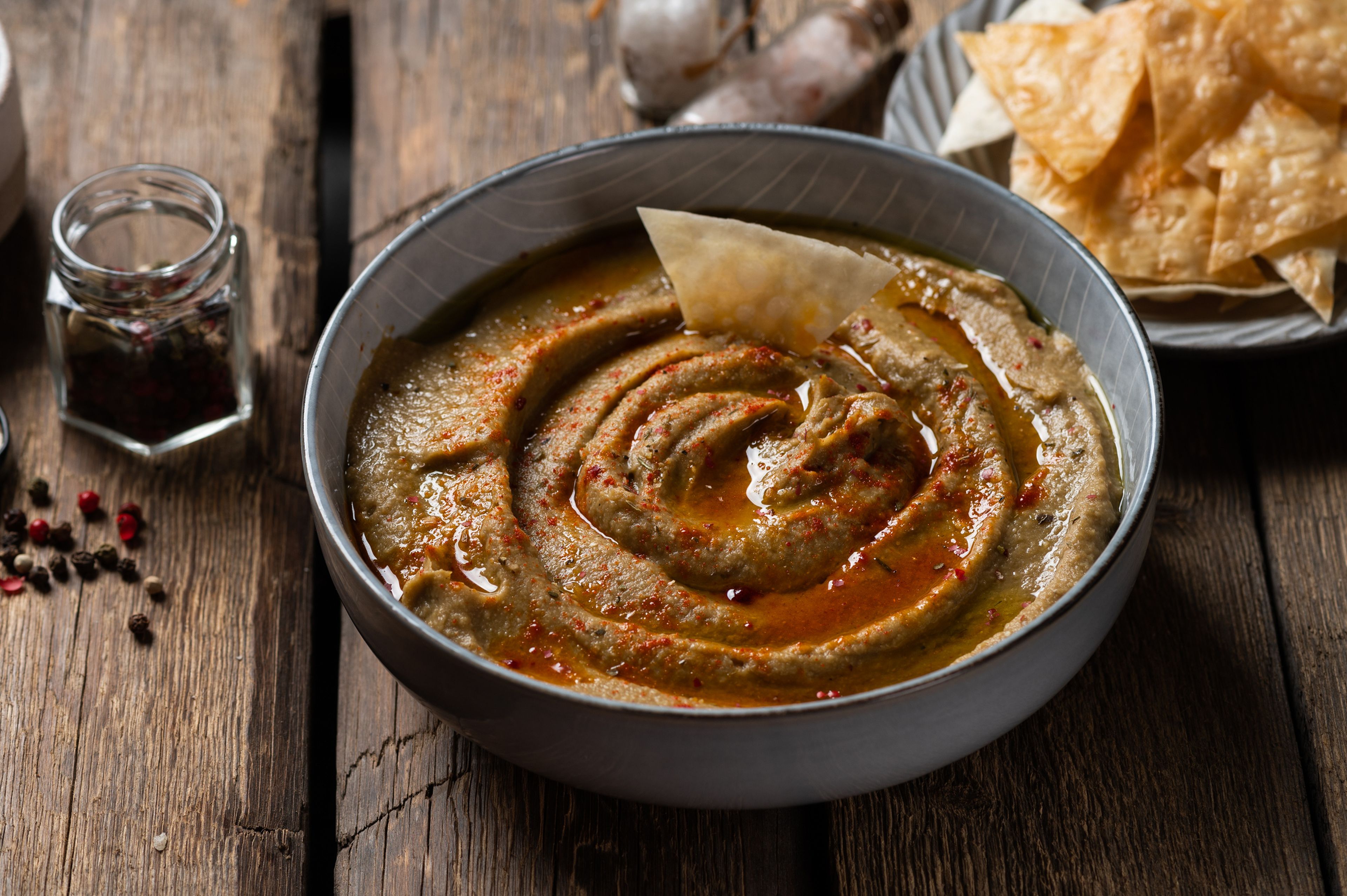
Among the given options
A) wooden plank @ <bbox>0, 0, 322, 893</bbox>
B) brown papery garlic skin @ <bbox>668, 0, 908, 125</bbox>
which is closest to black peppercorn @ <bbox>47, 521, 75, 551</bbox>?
Result: wooden plank @ <bbox>0, 0, 322, 893</bbox>

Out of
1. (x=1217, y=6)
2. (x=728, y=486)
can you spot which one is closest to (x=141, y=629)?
(x=728, y=486)

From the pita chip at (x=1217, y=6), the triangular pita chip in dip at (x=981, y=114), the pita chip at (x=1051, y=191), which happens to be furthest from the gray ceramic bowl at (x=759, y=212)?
the pita chip at (x=1217, y=6)

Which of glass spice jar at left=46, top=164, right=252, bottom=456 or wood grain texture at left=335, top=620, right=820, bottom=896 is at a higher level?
glass spice jar at left=46, top=164, right=252, bottom=456

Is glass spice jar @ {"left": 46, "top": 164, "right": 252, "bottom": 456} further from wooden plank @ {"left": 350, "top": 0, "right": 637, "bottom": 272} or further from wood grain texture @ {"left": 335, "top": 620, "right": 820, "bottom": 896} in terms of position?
wood grain texture @ {"left": 335, "top": 620, "right": 820, "bottom": 896}

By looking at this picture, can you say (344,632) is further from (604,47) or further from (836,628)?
(604,47)

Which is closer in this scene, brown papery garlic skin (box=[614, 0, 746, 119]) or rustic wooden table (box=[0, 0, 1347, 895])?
rustic wooden table (box=[0, 0, 1347, 895])

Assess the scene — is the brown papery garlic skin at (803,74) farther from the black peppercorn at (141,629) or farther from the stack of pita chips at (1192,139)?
the black peppercorn at (141,629)
